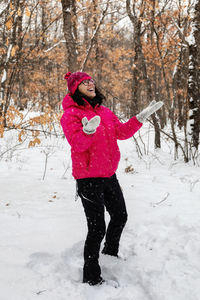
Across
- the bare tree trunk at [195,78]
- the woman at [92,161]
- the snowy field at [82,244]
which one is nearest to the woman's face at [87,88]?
the woman at [92,161]

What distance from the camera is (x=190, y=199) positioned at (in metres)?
3.66

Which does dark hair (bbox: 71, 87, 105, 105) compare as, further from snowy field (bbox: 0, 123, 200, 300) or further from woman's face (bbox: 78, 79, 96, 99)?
snowy field (bbox: 0, 123, 200, 300)

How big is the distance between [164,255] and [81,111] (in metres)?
1.67

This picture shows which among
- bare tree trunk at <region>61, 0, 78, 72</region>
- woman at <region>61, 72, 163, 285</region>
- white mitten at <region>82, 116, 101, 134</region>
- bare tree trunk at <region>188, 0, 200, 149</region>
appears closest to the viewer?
white mitten at <region>82, 116, 101, 134</region>

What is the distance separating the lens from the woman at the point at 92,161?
1848 millimetres

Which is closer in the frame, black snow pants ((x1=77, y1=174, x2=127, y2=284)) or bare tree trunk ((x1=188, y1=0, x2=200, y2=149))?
black snow pants ((x1=77, y1=174, x2=127, y2=284))

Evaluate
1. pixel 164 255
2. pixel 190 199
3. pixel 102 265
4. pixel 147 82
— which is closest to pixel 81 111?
pixel 102 265

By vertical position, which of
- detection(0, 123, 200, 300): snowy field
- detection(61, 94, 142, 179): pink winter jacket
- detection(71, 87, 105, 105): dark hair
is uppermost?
detection(71, 87, 105, 105): dark hair

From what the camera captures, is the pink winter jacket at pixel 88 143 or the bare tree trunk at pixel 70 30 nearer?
the pink winter jacket at pixel 88 143

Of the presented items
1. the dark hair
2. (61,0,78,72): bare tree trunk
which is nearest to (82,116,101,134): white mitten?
the dark hair

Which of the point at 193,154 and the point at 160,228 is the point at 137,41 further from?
the point at 160,228

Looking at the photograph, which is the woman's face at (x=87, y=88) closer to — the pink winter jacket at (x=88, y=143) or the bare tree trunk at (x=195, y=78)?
the pink winter jacket at (x=88, y=143)

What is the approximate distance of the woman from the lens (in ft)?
6.06

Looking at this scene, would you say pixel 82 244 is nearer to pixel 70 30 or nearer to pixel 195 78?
pixel 195 78
